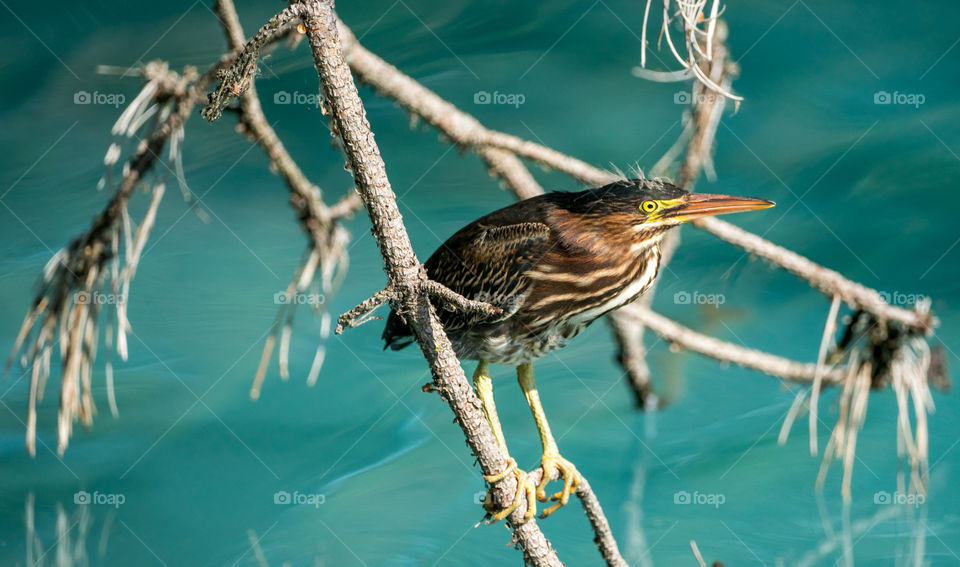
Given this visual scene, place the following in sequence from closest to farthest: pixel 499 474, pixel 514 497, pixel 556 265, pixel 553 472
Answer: pixel 499 474
pixel 514 497
pixel 556 265
pixel 553 472

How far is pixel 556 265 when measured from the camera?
64.0 inches

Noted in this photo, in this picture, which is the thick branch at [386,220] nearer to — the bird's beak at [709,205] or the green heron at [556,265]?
the green heron at [556,265]

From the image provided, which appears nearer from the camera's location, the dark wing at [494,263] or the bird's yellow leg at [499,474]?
the bird's yellow leg at [499,474]

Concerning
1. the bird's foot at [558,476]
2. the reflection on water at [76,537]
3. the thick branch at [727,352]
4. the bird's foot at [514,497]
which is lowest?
the bird's foot at [514,497]

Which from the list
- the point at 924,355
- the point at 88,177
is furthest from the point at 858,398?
the point at 88,177

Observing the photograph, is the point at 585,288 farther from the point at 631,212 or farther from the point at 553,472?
the point at 553,472

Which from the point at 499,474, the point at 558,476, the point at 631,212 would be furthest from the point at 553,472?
the point at 631,212

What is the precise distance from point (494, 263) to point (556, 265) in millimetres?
126

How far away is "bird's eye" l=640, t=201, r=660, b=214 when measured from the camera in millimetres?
1586

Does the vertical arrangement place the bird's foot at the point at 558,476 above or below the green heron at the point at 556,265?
below

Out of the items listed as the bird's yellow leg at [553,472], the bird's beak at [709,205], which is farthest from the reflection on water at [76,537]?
the bird's beak at [709,205]

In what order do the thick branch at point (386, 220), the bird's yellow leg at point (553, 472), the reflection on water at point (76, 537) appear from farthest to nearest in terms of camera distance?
the reflection on water at point (76, 537) < the bird's yellow leg at point (553, 472) < the thick branch at point (386, 220)

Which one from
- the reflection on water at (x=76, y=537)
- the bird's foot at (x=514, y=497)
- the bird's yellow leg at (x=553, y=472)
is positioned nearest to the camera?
the bird's foot at (x=514, y=497)

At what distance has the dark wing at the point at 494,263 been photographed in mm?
1639
